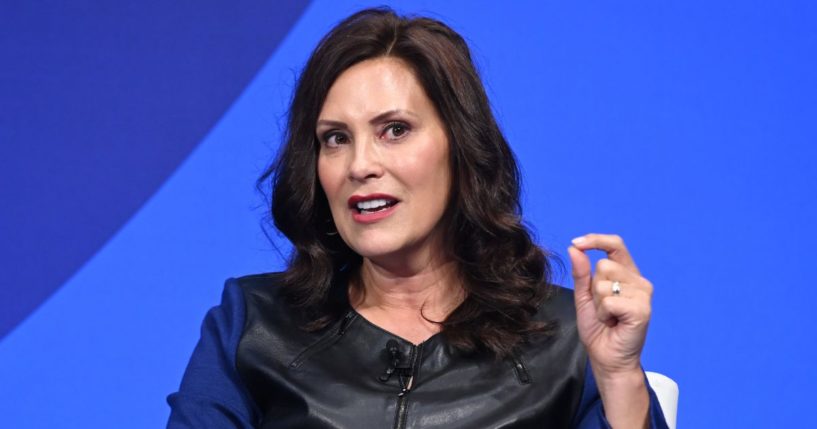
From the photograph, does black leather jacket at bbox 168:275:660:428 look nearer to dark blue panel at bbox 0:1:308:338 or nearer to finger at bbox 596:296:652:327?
finger at bbox 596:296:652:327

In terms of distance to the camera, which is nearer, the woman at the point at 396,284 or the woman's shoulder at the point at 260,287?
the woman at the point at 396,284

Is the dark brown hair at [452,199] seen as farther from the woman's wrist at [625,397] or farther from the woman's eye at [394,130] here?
the woman's wrist at [625,397]

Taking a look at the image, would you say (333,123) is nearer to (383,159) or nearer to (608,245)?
(383,159)

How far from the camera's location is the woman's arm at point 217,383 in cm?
168

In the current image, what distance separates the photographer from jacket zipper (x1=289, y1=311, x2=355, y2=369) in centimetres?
176

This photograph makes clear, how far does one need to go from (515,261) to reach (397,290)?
0.61 ft

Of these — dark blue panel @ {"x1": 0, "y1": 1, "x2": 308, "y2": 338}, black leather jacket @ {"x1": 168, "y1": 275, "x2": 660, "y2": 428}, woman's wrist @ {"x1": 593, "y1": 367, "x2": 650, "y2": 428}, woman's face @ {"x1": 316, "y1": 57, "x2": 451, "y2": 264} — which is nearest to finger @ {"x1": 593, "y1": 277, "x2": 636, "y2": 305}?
woman's wrist @ {"x1": 593, "y1": 367, "x2": 650, "y2": 428}

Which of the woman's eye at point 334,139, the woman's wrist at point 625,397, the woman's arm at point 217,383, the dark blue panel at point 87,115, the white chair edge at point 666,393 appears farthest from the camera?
the dark blue panel at point 87,115

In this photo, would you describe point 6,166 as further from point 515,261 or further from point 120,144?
point 515,261

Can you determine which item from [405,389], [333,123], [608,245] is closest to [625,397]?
[608,245]

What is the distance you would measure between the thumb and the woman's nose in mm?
339

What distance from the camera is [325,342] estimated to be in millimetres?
1785

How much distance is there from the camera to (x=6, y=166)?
255 centimetres

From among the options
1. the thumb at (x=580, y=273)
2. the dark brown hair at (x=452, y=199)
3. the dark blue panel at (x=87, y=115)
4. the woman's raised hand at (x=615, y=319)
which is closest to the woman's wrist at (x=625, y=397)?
the woman's raised hand at (x=615, y=319)
